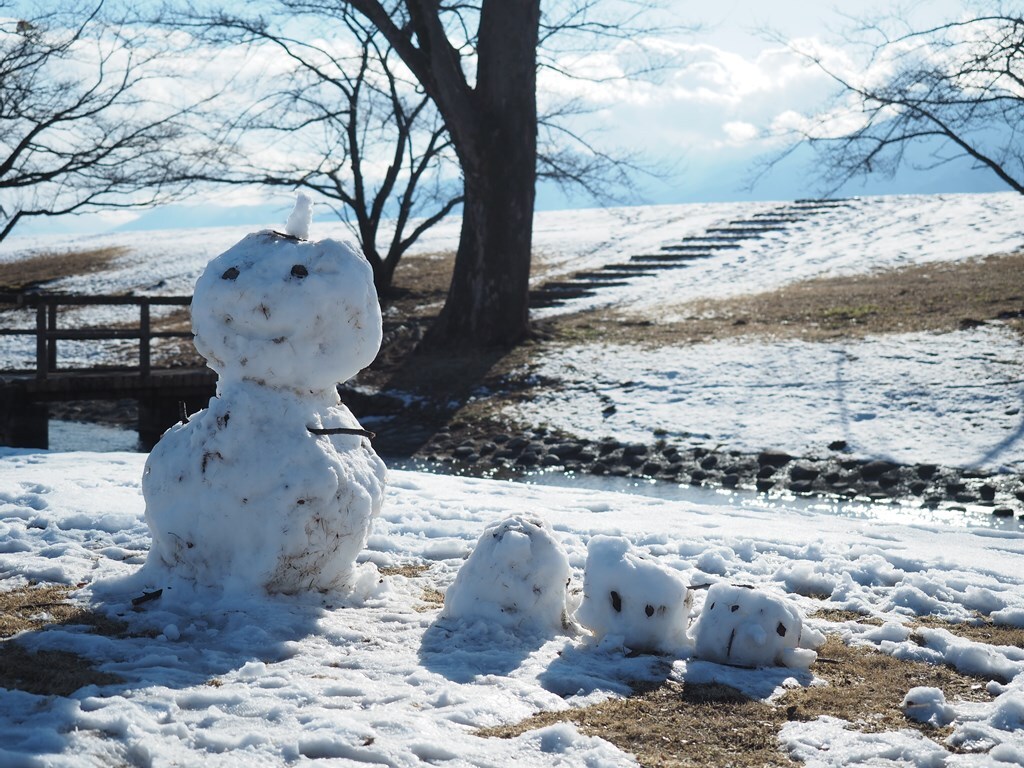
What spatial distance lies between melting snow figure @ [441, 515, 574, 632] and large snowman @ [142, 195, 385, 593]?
660 millimetres

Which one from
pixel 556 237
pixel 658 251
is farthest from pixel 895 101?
pixel 556 237

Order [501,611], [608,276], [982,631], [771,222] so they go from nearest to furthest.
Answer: [501,611] < [982,631] < [608,276] < [771,222]

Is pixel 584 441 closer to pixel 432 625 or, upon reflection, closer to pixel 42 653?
pixel 432 625

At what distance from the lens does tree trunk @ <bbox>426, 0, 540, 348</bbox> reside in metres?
15.5

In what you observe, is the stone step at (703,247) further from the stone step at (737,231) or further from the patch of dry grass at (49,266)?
the patch of dry grass at (49,266)

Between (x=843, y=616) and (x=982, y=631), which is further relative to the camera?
(x=843, y=616)

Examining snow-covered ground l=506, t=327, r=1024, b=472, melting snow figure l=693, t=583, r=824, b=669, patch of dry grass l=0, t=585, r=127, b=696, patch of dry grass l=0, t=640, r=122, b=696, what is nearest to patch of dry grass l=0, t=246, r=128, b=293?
snow-covered ground l=506, t=327, r=1024, b=472

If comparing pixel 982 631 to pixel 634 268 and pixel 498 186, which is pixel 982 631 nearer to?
pixel 498 186

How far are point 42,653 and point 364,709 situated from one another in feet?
4.47

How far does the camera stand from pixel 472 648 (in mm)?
4496

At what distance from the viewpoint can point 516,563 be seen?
4.78m

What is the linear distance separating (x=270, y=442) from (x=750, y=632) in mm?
2340

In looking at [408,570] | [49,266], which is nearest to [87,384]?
[408,570]

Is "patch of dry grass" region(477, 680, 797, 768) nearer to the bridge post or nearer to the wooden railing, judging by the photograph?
the wooden railing
